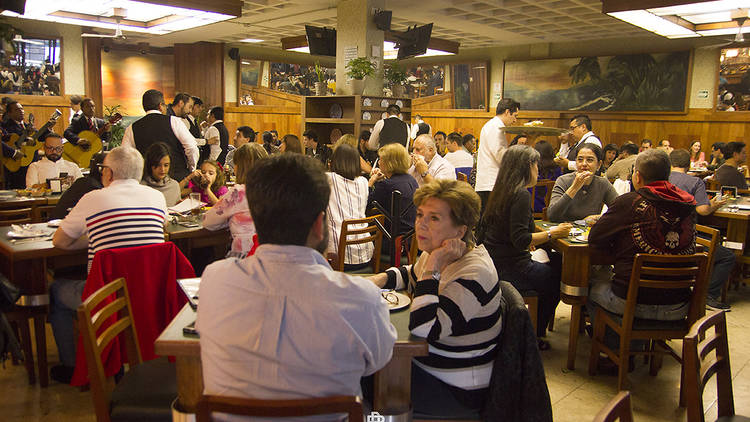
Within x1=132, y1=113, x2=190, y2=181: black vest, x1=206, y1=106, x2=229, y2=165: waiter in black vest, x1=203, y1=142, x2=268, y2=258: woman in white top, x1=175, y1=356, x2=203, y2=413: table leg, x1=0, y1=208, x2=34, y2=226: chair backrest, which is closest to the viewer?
x1=175, y1=356, x2=203, y2=413: table leg

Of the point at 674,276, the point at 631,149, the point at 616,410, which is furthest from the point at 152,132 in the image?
the point at 631,149

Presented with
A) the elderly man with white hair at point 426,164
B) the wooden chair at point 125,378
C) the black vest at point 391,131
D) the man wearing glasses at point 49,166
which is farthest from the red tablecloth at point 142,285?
the black vest at point 391,131

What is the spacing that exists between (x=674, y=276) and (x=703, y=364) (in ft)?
5.05

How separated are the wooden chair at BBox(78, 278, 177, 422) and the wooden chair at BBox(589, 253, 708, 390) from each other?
2436mm

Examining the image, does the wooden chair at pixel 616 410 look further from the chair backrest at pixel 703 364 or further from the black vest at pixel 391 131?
the black vest at pixel 391 131

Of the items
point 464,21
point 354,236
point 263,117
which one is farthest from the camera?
point 263,117

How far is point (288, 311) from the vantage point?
1.36m

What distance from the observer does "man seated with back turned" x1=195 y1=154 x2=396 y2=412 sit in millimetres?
1358

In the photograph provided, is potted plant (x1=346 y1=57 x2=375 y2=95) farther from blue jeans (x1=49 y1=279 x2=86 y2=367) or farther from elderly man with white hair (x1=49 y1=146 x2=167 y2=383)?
blue jeans (x1=49 y1=279 x2=86 y2=367)

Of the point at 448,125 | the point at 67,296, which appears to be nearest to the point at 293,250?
the point at 67,296

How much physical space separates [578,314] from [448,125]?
1077 cm

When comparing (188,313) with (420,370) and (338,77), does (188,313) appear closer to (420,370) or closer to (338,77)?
(420,370)

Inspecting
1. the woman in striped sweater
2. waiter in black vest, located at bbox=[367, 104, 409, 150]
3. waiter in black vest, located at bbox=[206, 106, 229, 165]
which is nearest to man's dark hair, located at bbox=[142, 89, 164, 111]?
waiter in black vest, located at bbox=[206, 106, 229, 165]

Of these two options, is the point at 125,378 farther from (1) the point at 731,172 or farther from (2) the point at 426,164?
(1) the point at 731,172
